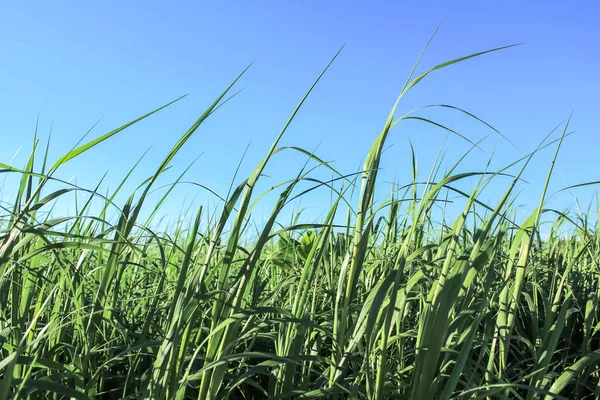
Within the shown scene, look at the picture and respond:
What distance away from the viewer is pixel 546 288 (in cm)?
208

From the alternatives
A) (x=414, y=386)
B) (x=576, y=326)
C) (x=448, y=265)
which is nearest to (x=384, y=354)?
(x=414, y=386)

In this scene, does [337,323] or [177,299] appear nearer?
[177,299]

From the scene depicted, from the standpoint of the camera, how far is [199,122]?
982mm

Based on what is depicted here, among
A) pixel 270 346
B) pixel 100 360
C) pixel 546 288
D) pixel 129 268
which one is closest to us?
pixel 100 360

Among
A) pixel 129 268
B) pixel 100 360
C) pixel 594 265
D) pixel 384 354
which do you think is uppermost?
pixel 594 265

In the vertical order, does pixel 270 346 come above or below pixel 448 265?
below

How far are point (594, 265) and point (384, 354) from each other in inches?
52.7

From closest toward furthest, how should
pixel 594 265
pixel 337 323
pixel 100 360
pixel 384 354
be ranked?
1. pixel 384 354
2. pixel 337 323
3. pixel 100 360
4. pixel 594 265

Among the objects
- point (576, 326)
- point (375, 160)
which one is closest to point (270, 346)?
point (375, 160)

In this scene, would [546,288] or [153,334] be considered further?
[546,288]

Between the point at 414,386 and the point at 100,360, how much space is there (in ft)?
2.74

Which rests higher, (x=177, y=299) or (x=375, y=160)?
(x=375, y=160)

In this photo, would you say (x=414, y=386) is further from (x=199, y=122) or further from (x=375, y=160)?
(x=199, y=122)

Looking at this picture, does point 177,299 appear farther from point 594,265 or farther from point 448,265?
point 594,265
